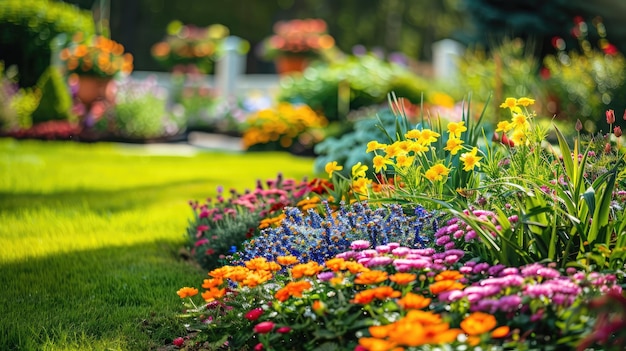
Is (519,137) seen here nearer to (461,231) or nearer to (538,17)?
(461,231)

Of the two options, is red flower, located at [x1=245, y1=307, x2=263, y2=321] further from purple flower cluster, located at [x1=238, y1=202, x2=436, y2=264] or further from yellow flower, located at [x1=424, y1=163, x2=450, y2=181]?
yellow flower, located at [x1=424, y1=163, x2=450, y2=181]

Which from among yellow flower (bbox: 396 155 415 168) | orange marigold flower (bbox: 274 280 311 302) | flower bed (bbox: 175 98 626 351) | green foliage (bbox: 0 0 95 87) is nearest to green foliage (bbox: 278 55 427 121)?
green foliage (bbox: 0 0 95 87)

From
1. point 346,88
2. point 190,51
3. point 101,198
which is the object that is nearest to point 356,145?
point 101,198

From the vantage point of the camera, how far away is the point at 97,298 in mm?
4324

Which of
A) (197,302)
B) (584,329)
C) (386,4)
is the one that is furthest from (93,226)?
(386,4)

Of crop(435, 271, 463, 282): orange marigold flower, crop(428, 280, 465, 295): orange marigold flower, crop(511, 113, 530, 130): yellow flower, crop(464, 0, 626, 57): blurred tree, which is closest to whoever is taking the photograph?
crop(428, 280, 465, 295): orange marigold flower

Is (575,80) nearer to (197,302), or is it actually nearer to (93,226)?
(93,226)

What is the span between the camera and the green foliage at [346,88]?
1325 centimetres

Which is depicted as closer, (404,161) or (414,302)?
(414,302)

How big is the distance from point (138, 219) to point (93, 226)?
1.38ft

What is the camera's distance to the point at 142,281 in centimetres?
466

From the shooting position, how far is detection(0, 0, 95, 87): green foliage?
14.5 metres

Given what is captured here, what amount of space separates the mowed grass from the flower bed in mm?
550

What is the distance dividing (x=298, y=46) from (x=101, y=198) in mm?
10273
